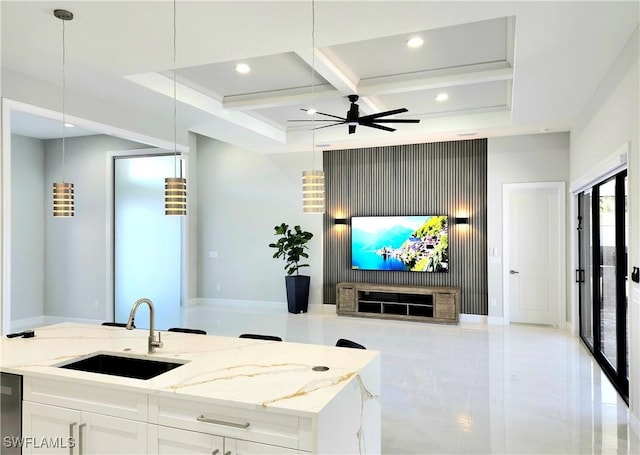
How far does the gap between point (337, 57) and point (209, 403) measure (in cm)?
385

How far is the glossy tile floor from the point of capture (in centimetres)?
332

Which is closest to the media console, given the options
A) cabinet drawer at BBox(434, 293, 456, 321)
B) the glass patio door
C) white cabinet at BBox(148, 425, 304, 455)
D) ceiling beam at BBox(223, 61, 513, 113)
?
cabinet drawer at BBox(434, 293, 456, 321)

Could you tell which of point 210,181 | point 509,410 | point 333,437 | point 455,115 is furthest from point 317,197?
point 210,181

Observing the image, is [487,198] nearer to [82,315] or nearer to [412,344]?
[412,344]

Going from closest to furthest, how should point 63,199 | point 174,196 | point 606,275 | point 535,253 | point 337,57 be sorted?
1. point 174,196
2. point 63,199
3. point 337,57
4. point 606,275
5. point 535,253

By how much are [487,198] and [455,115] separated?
61.0 inches

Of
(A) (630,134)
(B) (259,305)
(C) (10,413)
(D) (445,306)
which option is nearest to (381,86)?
(A) (630,134)

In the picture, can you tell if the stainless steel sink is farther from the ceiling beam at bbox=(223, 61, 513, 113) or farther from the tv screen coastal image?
the tv screen coastal image

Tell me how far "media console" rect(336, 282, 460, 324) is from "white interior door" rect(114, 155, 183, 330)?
301 centimetres

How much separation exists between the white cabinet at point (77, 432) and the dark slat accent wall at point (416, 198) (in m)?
6.39

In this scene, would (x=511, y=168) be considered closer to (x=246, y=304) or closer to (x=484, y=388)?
(x=484, y=388)

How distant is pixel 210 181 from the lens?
9578mm

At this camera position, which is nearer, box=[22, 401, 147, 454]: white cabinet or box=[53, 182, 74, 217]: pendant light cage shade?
box=[22, 401, 147, 454]: white cabinet

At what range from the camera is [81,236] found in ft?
26.4
